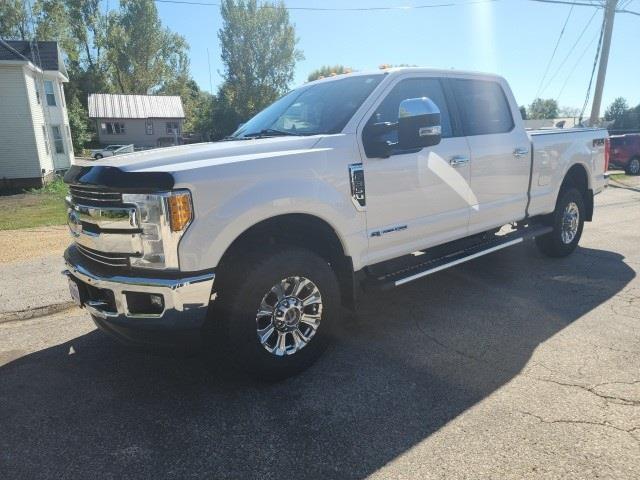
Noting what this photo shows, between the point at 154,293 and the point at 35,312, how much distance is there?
2828 millimetres

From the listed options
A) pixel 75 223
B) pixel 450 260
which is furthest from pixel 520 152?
pixel 75 223

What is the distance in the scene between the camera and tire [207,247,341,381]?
2.92 metres

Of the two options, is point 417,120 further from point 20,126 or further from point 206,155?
point 20,126

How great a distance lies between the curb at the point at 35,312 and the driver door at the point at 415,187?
3277mm

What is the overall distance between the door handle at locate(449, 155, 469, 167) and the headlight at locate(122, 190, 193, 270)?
2.45 m

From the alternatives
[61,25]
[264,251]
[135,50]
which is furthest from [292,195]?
[135,50]

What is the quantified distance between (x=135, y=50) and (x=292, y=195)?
A: 60.4 m

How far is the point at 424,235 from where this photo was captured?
4109mm

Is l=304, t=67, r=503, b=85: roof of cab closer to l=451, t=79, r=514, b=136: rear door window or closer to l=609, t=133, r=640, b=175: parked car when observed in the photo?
l=451, t=79, r=514, b=136: rear door window

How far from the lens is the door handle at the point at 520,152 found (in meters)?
4.88

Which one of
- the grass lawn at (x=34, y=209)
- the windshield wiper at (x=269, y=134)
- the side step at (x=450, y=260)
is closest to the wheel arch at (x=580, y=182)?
the side step at (x=450, y=260)

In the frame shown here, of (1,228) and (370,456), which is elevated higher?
(1,228)

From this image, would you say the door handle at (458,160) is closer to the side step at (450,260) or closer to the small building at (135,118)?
the side step at (450,260)

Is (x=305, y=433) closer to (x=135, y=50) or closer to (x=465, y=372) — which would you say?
(x=465, y=372)
